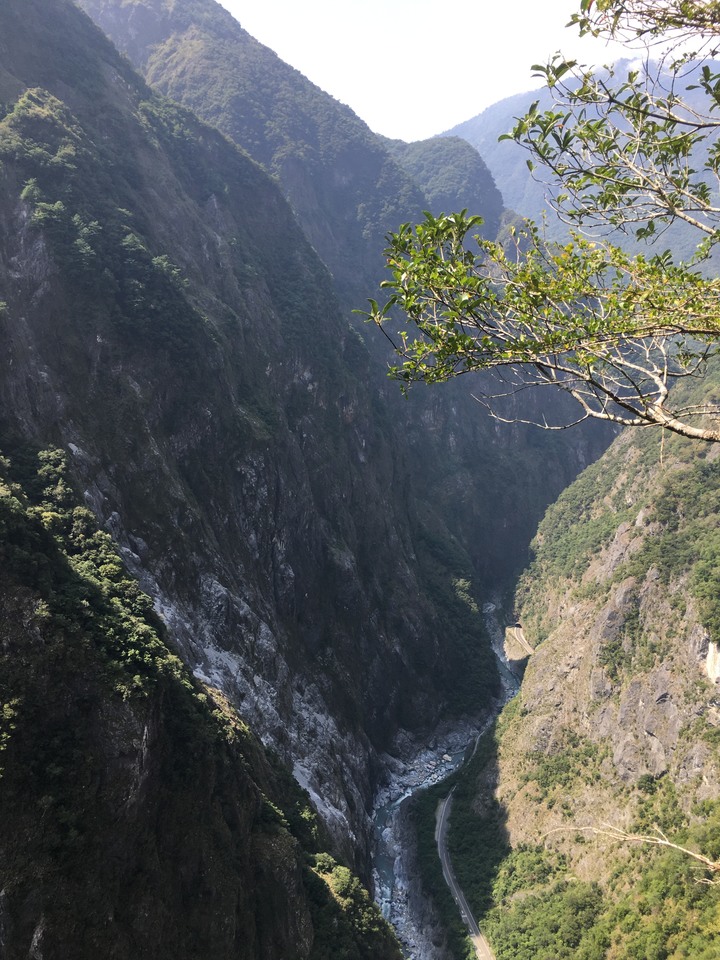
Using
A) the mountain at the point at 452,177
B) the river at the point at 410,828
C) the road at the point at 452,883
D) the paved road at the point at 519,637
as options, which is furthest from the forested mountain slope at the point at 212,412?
the mountain at the point at 452,177

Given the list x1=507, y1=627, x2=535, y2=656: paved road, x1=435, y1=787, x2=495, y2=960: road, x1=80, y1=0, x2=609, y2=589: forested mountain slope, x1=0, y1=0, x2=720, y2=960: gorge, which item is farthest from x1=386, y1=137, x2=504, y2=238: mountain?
x1=435, y1=787, x2=495, y2=960: road

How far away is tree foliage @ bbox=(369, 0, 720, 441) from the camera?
8.68 m

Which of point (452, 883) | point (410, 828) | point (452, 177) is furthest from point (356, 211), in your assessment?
point (452, 883)

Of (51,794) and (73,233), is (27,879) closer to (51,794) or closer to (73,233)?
(51,794)

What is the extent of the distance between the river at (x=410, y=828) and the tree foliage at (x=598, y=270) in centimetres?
4592

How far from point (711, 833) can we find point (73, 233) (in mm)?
59557

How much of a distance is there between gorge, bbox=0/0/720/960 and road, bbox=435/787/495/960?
118 centimetres

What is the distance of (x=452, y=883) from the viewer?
4612 centimetres

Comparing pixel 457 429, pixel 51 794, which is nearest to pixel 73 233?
pixel 51 794

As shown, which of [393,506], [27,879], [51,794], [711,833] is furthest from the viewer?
[393,506]

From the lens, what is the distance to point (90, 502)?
35938 mm

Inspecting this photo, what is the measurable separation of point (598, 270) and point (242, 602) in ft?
131

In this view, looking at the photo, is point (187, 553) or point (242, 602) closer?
point (187, 553)

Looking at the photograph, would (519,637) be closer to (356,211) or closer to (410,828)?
(410,828)
